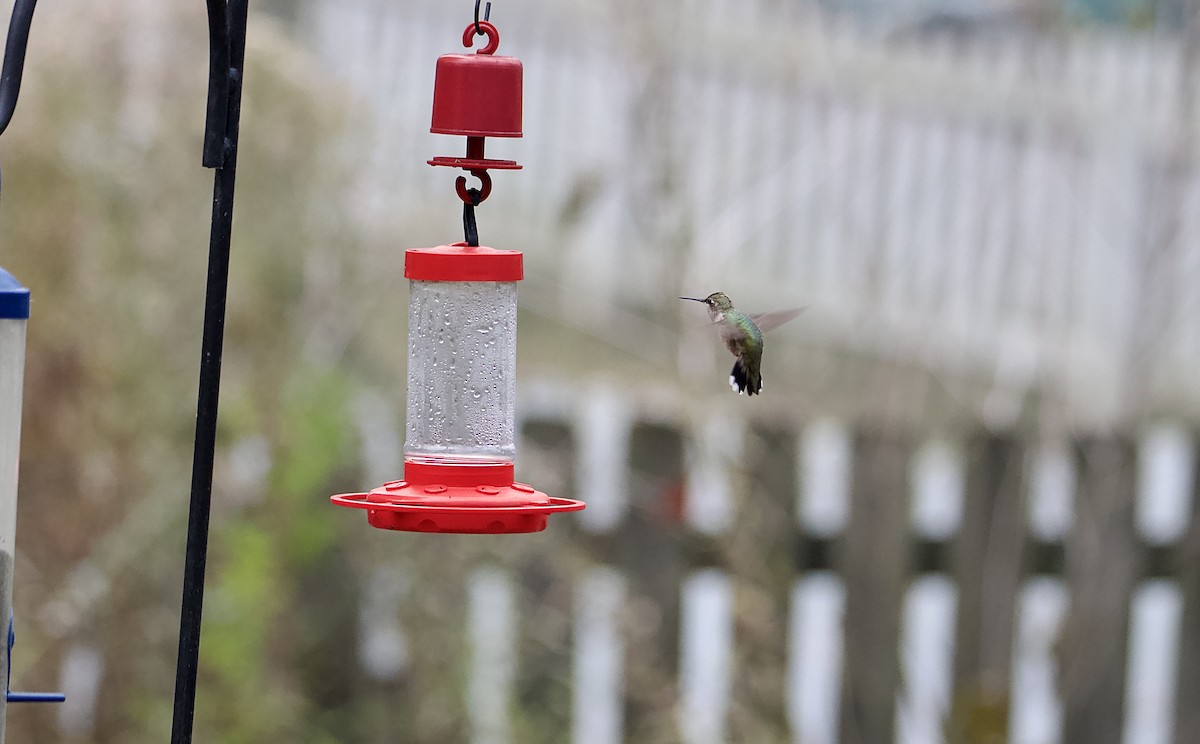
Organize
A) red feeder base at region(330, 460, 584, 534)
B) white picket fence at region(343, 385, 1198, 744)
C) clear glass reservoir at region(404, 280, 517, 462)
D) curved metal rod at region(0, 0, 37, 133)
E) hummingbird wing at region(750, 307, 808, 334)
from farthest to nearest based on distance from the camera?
white picket fence at region(343, 385, 1198, 744) < hummingbird wing at region(750, 307, 808, 334) < clear glass reservoir at region(404, 280, 517, 462) < red feeder base at region(330, 460, 584, 534) < curved metal rod at region(0, 0, 37, 133)

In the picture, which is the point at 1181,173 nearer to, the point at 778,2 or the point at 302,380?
the point at 778,2

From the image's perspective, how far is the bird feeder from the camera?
4.67ft

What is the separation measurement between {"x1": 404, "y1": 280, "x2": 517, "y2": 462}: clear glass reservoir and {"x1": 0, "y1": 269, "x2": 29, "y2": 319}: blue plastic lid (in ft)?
1.65

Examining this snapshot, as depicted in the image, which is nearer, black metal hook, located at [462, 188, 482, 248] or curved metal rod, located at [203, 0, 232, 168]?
curved metal rod, located at [203, 0, 232, 168]

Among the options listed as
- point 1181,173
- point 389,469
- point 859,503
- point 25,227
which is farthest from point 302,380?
point 1181,173

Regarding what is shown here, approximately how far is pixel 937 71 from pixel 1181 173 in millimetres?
693

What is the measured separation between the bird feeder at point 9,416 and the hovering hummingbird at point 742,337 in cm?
95

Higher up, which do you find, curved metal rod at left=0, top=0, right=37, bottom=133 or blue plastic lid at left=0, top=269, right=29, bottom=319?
curved metal rod at left=0, top=0, right=37, bottom=133

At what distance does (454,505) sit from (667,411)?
206 centimetres

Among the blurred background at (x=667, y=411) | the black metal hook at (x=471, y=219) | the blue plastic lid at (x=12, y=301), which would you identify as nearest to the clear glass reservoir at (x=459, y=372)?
the black metal hook at (x=471, y=219)

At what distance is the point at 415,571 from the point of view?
12.1 ft

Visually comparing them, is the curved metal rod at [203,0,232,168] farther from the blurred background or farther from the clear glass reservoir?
the blurred background

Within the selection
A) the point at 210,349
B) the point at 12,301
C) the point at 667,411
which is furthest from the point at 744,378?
the point at 667,411

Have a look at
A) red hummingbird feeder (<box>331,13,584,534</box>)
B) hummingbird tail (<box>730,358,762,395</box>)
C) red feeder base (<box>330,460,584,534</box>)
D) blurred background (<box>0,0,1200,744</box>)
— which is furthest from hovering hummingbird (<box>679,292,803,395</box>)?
blurred background (<box>0,0,1200,744</box>)
